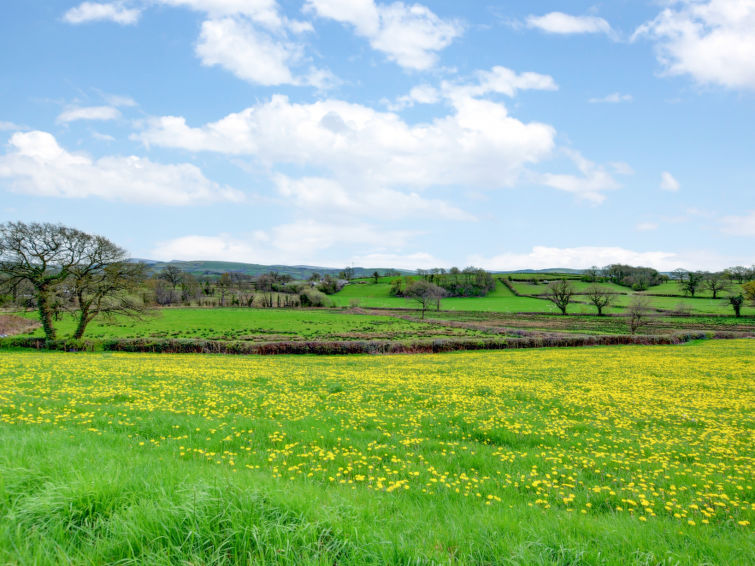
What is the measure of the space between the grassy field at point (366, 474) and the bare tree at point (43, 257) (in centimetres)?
2873

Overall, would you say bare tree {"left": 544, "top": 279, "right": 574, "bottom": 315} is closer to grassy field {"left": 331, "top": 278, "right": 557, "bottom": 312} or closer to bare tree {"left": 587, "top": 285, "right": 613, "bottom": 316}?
grassy field {"left": 331, "top": 278, "right": 557, "bottom": 312}

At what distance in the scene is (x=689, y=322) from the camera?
75.8 m

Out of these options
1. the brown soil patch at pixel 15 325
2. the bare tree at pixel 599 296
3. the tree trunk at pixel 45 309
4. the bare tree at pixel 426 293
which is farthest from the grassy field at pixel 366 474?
the bare tree at pixel 599 296

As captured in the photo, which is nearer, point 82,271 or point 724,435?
point 724,435

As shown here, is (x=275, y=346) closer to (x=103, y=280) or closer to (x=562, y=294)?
(x=103, y=280)

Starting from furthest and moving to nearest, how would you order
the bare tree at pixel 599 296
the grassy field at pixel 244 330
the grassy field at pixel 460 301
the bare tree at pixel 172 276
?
the bare tree at pixel 172 276 → the grassy field at pixel 460 301 → the bare tree at pixel 599 296 → the grassy field at pixel 244 330

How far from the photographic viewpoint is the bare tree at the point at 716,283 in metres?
109

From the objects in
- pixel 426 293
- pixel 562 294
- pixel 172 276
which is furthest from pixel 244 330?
pixel 172 276

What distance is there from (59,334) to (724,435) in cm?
6331

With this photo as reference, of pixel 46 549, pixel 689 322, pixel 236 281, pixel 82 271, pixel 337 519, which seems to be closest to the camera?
pixel 46 549

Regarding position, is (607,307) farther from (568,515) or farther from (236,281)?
(236,281)

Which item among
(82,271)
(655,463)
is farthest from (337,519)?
(82,271)

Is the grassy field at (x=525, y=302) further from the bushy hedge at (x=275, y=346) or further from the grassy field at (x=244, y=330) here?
the bushy hedge at (x=275, y=346)

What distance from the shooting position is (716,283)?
363 feet
